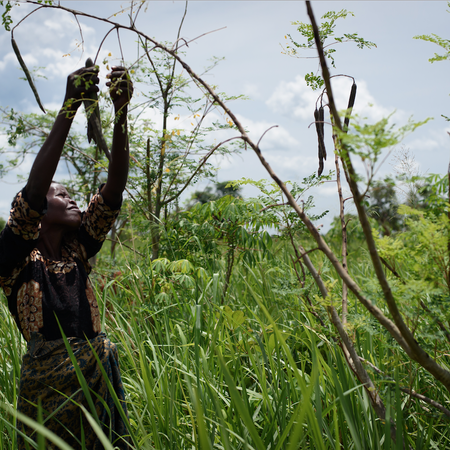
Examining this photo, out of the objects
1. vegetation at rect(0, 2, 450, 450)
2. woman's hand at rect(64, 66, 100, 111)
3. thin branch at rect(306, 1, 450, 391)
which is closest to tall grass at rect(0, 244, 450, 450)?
vegetation at rect(0, 2, 450, 450)

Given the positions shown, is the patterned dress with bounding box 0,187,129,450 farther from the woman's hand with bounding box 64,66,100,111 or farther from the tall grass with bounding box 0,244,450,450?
the woman's hand with bounding box 64,66,100,111

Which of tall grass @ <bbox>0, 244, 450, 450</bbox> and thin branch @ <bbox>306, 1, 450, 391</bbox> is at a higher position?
thin branch @ <bbox>306, 1, 450, 391</bbox>

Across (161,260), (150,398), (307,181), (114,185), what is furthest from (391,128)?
(161,260)

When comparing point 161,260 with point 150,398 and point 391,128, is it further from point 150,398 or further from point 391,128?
point 391,128

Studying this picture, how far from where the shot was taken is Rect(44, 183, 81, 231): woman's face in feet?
5.35

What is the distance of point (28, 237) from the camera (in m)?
1.43

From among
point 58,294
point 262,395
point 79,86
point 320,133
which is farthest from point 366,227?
point 58,294

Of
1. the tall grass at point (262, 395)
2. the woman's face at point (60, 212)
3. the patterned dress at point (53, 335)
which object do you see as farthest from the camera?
the woman's face at point (60, 212)

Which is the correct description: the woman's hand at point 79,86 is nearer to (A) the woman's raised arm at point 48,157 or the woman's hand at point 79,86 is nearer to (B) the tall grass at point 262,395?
(A) the woman's raised arm at point 48,157

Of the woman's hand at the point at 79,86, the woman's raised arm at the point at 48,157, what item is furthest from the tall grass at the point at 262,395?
the woman's hand at the point at 79,86

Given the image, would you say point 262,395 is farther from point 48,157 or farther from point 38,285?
point 48,157

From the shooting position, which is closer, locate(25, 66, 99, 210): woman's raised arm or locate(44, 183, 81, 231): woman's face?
locate(25, 66, 99, 210): woman's raised arm

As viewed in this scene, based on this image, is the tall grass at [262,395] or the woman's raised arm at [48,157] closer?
the tall grass at [262,395]

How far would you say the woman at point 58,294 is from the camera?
137cm
